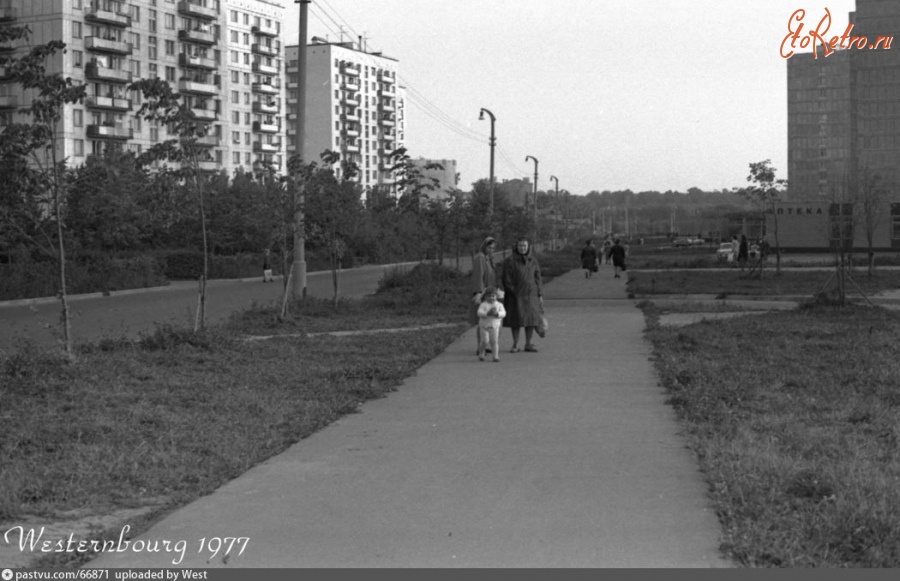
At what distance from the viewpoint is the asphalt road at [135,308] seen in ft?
70.8

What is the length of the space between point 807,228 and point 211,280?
55.5 m

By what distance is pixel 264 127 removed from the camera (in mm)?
113688

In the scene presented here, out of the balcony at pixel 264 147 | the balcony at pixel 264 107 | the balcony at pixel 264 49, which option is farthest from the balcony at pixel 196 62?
the balcony at pixel 264 147

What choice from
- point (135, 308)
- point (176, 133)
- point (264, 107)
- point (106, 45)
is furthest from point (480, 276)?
point (264, 107)

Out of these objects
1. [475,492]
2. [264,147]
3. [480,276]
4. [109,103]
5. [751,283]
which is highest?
[109,103]

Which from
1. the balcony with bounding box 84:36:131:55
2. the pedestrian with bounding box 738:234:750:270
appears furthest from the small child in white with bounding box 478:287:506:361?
the balcony with bounding box 84:36:131:55

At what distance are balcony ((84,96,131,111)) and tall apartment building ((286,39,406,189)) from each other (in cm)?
4183

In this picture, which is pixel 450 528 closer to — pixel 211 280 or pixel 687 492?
pixel 687 492

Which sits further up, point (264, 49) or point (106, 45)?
point (264, 49)

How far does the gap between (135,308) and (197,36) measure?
Answer: 2914 inches

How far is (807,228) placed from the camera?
90938 mm

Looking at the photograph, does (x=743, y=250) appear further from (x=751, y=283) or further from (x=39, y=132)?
(x=39, y=132)

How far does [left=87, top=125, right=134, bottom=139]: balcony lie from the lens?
86.5 m

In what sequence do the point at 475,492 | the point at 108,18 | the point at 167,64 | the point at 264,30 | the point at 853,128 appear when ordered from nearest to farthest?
the point at 475,492, the point at 108,18, the point at 853,128, the point at 167,64, the point at 264,30
